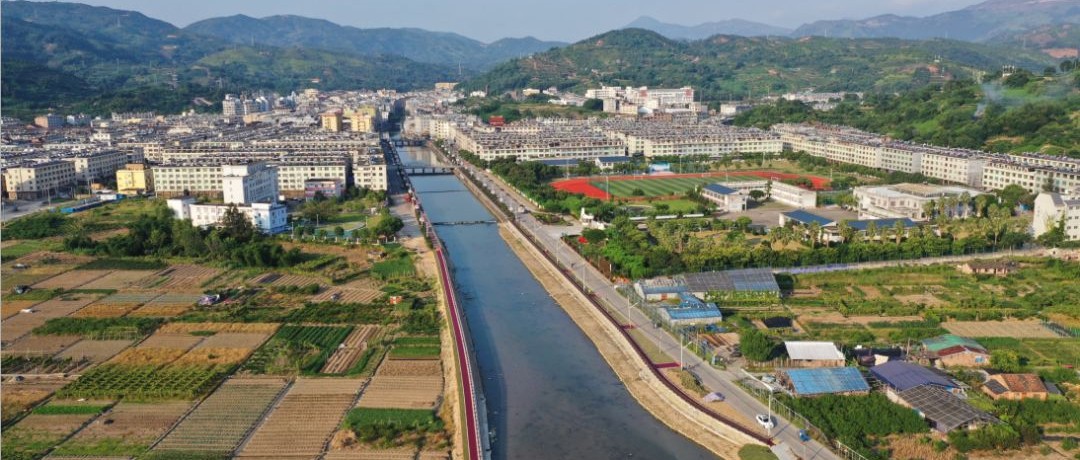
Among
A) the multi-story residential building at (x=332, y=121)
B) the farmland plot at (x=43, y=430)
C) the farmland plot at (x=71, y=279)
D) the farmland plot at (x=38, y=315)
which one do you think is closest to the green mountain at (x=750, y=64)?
the multi-story residential building at (x=332, y=121)

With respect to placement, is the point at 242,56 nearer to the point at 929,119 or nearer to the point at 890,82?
the point at 890,82

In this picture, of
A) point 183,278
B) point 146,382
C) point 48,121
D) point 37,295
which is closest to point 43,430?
point 146,382

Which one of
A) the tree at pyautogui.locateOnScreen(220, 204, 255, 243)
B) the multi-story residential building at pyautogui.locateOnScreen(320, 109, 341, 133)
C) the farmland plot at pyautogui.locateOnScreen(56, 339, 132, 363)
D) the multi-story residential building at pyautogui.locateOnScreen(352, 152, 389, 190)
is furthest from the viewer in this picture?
the multi-story residential building at pyautogui.locateOnScreen(320, 109, 341, 133)

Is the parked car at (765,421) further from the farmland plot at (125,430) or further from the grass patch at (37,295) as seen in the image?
the grass patch at (37,295)

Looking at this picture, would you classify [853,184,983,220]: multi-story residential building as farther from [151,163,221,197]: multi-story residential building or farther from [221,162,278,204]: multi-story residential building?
[151,163,221,197]: multi-story residential building

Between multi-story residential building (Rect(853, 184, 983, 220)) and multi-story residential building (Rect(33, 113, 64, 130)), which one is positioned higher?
multi-story residential building (Rect(33, 113, 64, 130))

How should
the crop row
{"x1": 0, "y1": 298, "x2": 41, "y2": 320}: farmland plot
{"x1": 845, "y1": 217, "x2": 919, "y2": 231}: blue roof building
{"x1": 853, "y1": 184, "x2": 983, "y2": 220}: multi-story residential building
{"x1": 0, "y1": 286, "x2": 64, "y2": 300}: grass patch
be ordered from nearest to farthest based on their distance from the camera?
the crop row < {"x1": 0, "y1": 298, "x2": 41, "y2": 320}: farmland plot < {"x1": 0, "y1": 286, "x2": 64, "y2": 300}: grass patch < {"x1": 845, "y1": 217, "x2": 919, "y2": 231}: blue roof building < {"x1": 853, "y1": 184, "x2": 983, "y2": 220}: multi-story residential building

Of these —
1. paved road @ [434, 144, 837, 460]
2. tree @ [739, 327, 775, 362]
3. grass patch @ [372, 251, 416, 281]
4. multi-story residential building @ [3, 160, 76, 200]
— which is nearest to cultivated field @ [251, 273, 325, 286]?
grass patch @ [372, 251, 416, 281]

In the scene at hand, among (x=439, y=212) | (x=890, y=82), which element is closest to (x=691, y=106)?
(x=890, y=82)
